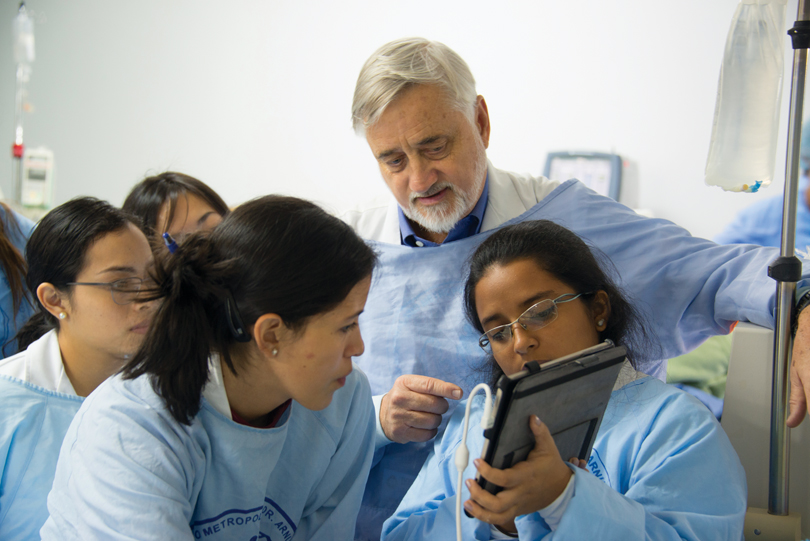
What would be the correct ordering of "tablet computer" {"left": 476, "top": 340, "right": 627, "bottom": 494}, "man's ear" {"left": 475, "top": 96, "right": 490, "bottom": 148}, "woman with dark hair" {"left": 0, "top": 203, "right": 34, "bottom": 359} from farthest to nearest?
"woman with dark hair" {"left": 0, "top": 203, "right": 34, "bottom": 359}
"man's ear" {"left": 475, "top": 96, "right": 490, "bottom": 148}
"tablet computer" {"left": 476, "top": 340, "right": 627, "bottom": 494}

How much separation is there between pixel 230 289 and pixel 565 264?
0.68m

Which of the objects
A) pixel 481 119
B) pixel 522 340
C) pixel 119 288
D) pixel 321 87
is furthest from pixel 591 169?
pixel 119 288

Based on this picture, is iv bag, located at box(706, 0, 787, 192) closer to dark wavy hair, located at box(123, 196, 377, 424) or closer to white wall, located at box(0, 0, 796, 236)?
dark wavy hair, located at box(123, 196, 377, 424)

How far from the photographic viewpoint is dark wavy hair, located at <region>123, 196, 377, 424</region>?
1050 millimetres

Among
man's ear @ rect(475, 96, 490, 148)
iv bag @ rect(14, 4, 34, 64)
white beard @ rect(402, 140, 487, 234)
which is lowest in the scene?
white beard @ rect(402, 140, 487, 234)

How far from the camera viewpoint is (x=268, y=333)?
108 cm

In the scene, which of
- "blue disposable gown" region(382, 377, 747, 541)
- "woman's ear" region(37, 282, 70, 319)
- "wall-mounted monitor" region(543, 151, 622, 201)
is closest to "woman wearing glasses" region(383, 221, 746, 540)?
"blue disposable gown" region(382, 377, 747, 541)

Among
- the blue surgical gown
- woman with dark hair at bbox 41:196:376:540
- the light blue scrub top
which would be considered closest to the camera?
woman with dark hair at bbox 41:196:376:540

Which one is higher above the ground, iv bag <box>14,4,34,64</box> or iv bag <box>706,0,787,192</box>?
iv bag <box>14,4,34,64</box>

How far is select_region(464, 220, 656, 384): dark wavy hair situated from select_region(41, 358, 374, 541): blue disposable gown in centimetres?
40

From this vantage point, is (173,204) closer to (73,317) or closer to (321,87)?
(73,317)

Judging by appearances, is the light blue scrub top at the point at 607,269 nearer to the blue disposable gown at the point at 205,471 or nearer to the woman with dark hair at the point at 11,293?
the blue disposable gown at the point at 205,471

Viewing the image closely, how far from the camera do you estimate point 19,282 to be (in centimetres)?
217

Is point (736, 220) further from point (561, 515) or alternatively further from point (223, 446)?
point (223, 446)
